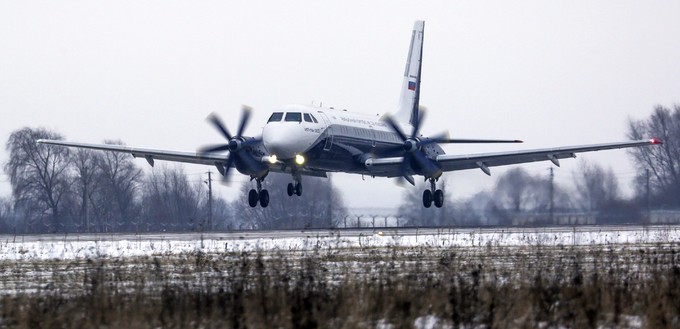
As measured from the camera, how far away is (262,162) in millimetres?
43625

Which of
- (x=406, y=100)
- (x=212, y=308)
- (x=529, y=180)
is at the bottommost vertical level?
(x=212, y=308)

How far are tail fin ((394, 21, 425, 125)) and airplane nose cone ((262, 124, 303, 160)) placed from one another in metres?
13.6

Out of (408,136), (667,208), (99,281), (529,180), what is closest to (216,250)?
(99,281)

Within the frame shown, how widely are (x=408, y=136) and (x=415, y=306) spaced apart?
118 feet

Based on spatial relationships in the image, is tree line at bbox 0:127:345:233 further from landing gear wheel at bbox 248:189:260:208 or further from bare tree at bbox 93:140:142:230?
landing gear wheel at bbox 248:189:260:208

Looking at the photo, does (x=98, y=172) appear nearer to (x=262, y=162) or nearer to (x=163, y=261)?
(x=262, y=162)

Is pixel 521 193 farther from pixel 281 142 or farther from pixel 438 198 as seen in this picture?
pixel 281 142

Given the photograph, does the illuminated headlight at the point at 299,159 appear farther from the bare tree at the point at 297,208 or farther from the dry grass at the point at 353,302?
the dry grass at the point at 353,302

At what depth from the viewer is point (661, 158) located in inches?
2518

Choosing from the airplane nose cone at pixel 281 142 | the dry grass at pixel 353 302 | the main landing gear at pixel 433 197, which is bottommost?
the dry grass at pixel 353 302

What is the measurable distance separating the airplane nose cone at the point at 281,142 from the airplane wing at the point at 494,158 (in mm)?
5360

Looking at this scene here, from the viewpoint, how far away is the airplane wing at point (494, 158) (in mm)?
43838

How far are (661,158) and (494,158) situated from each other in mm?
20852

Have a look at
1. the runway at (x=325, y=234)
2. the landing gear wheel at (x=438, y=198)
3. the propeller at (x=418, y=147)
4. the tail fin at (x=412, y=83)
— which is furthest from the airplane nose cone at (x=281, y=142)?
the tail fin at (x=412, y=83)
